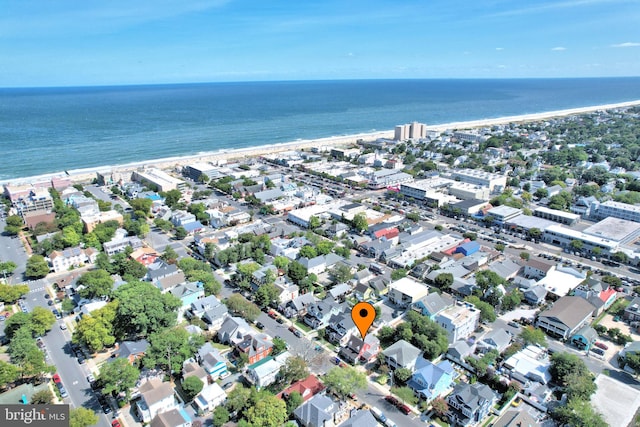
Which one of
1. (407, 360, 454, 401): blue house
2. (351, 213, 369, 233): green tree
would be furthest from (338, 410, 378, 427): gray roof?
(351, 213, 369, 233): green tree

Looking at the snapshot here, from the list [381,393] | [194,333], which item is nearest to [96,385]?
[194,333]

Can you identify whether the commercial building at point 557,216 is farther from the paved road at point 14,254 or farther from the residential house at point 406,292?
the paved road at point 14,254

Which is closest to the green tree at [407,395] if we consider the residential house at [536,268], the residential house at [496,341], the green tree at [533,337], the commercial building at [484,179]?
the residential house at [496,341]

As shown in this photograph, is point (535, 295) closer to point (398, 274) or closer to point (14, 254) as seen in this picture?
point (398, 274)

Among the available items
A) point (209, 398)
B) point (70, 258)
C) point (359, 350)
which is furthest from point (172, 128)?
point (209, 398)

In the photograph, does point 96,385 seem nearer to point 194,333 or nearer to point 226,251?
point 194,333

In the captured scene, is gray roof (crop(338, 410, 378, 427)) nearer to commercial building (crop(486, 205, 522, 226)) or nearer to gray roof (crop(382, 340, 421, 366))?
gray roof (crop(382, 340, 421, 366))
